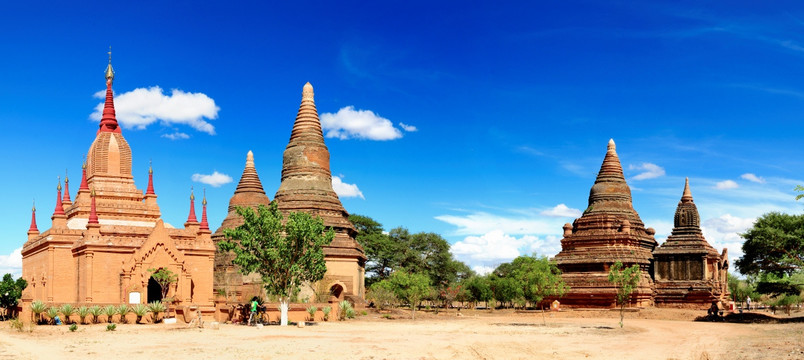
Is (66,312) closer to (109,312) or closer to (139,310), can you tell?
(109,312)

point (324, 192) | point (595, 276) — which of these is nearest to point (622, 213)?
point (595, 276)

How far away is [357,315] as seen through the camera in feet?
140

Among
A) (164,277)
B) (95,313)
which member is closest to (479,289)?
(164,277)

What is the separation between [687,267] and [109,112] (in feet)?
133

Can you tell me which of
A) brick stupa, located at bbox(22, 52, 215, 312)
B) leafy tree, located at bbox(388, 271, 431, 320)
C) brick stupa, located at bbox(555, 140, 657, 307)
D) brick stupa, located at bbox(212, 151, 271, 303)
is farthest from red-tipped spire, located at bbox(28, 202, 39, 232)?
brick stupa, located at bbox(555, 140, 657, 307)

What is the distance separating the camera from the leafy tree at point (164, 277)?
38.0 metres

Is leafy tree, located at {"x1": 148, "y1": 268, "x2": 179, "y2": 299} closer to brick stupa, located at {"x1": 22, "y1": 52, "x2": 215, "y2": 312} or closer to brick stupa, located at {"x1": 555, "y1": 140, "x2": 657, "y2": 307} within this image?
brick stupa, located at {"x1": 22, "y1": 52, "x2": 215, "y2": 312}

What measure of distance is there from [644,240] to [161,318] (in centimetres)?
3833

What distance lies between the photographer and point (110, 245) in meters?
37.8

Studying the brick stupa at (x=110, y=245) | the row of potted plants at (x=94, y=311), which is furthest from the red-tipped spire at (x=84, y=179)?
the row of potted plants at (x=94, y=311)

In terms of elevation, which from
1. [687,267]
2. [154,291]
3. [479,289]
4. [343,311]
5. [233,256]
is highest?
[233,256]

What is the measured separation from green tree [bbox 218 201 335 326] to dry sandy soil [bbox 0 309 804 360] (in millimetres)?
2456

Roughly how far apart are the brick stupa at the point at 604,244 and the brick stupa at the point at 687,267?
1.17 m

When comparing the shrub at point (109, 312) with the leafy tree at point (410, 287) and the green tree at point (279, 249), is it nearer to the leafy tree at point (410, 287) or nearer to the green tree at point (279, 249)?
the green tree at point (279, 249)
